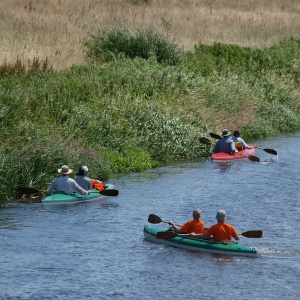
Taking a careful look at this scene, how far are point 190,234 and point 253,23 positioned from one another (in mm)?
33308

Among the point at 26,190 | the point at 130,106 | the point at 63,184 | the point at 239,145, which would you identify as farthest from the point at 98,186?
the point at 239,145

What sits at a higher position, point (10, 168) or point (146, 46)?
point (146, 46)

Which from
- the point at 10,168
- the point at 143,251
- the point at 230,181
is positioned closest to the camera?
the point at 143,251

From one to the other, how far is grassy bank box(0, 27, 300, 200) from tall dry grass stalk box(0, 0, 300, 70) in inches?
50.8

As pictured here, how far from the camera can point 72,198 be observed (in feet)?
63.4

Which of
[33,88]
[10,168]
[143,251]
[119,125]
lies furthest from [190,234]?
[33,88]

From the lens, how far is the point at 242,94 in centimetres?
3278

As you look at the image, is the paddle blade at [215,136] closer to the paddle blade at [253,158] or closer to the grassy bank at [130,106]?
the grassy bank at [130,106]

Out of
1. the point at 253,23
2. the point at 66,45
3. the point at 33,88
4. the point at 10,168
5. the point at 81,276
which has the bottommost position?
the point at 81,276

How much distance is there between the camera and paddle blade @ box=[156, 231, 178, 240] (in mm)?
15828

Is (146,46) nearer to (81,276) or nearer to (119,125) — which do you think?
(119,125)

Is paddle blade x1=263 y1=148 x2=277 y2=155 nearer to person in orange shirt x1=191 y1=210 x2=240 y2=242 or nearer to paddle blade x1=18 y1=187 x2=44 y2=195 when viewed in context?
paddle blade x1=18 y1=187 x2=44 y2=195

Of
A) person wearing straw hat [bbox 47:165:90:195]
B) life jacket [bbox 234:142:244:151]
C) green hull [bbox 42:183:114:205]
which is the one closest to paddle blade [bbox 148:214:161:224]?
green hull [bbox 42:183:114:205]

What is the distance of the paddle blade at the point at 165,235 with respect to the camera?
1583 cm
